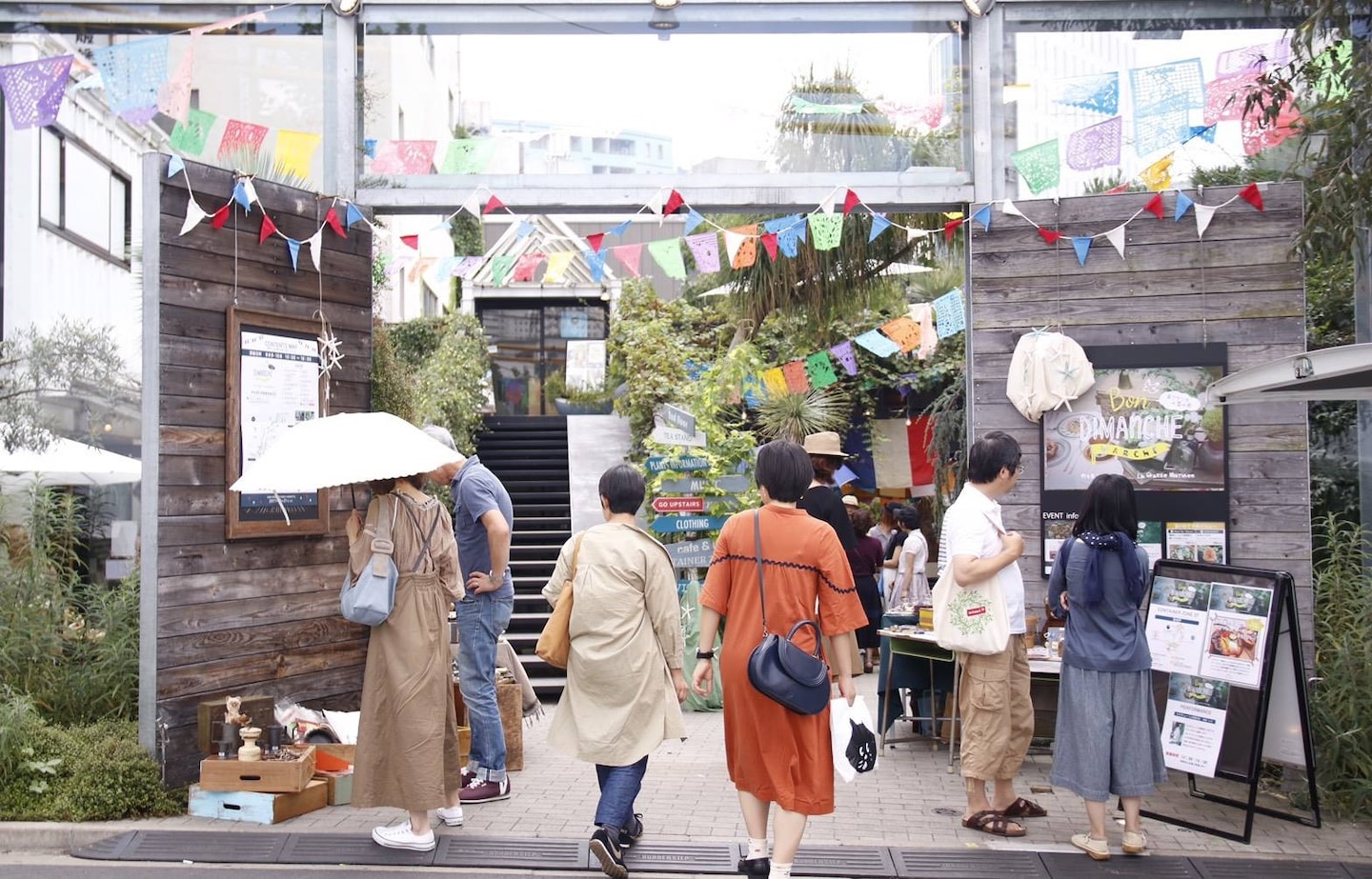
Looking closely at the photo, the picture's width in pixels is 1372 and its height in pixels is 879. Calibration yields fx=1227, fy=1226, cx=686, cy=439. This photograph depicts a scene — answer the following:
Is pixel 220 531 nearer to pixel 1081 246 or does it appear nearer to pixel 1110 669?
pixel 1110 669

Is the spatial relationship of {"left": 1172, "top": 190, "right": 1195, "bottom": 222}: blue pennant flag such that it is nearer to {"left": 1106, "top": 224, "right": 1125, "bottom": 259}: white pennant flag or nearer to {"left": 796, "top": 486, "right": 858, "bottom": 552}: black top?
{"left": 1106, "top": 224, "right": 1125, "bottom": 259}: white pennant flag

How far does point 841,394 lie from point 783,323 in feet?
6.66

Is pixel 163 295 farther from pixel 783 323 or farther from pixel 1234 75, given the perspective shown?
pixel 783 323

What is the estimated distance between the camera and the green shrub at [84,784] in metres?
5.77

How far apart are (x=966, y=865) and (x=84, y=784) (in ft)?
13.5

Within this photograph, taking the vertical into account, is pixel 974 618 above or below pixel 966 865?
above

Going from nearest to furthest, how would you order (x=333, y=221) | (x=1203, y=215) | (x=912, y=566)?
(x=1203, y=215) < (x=333, y=221) < (x=912, y=566)

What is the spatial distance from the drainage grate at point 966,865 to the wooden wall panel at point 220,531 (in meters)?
3.42

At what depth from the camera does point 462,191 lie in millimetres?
7648

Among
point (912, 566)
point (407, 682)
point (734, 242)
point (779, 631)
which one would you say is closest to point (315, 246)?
point (734, 242)

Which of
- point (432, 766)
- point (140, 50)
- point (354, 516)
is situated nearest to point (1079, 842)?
point (432, 766)

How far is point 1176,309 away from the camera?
277 inches

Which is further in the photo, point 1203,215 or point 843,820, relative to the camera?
point 1203,215

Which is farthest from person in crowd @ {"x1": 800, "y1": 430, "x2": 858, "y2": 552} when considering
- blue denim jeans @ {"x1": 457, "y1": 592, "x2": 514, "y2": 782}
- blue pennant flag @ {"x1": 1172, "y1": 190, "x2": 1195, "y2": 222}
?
blue pennant flag @ {"x1": 1172, "y1": 190, "x2": 1195, "y2": 222}
